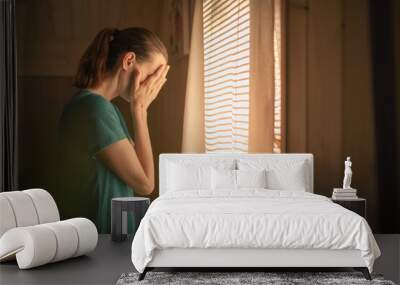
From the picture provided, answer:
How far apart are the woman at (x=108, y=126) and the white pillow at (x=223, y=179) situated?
1.08 m

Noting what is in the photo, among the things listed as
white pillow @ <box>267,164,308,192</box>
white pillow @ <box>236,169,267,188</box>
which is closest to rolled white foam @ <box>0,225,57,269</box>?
white pillow @ <box>236,169,267,188</box>

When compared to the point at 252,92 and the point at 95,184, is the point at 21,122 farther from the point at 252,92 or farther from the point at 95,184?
the point at 252,92

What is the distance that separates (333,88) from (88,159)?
2819 millimetres

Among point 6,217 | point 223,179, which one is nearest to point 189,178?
point 223,179

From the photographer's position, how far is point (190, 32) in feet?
24.8

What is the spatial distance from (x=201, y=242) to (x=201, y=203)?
543mm

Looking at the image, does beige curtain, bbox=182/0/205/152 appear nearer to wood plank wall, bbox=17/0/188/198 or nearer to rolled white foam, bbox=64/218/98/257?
wood plank wall, bbox=17/0/188/198

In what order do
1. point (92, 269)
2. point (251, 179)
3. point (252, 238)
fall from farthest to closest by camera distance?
point (251, 179) → point (92, 269) → point (252, 238)

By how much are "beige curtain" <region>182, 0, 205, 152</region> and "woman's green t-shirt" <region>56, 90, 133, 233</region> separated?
684mm

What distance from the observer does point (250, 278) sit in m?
4.99

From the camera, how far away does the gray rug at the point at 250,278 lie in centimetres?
488

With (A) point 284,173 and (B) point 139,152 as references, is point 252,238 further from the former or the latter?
(B) point 139,152

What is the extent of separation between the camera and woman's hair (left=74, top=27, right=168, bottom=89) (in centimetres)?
758

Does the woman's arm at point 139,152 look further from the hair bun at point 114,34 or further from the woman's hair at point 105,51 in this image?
the hair bun at point 114,34
